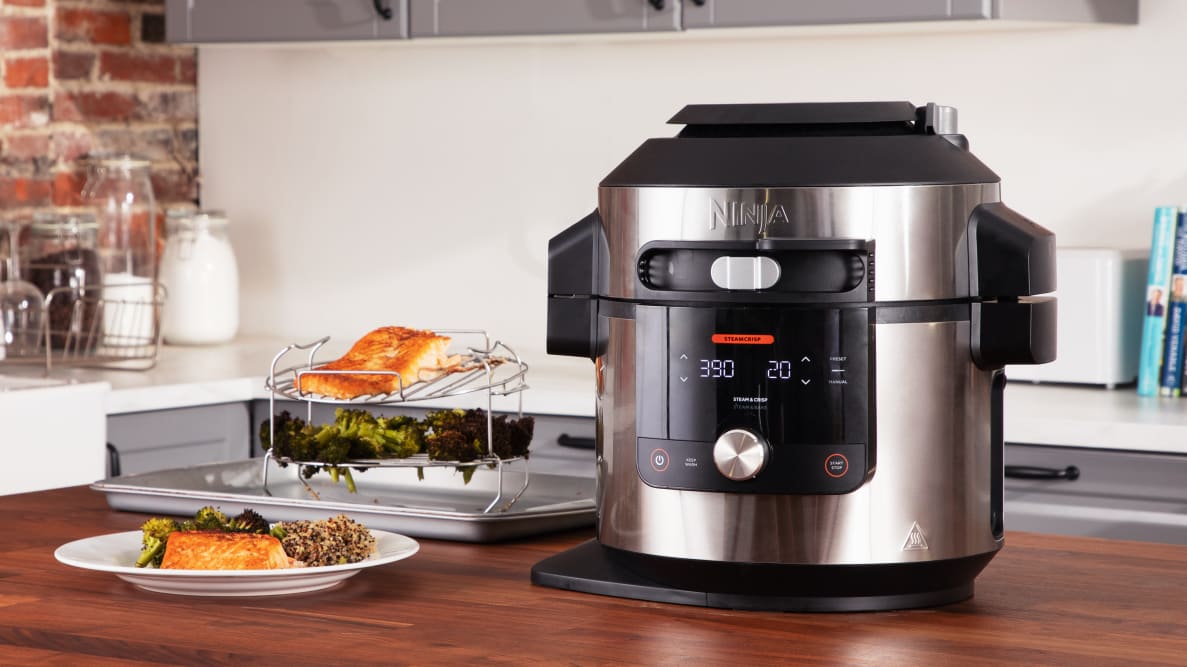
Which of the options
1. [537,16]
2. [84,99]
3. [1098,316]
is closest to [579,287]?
[1098,316]

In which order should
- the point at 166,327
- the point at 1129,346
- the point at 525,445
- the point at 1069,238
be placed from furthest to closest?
the point at 166,327, the point at 1069,238, the point at 1129,346, the point at 525,445

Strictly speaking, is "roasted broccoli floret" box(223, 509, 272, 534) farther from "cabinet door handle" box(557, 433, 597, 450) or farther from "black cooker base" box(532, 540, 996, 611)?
"cabinet door handle" box(557, 433, 597, 450)

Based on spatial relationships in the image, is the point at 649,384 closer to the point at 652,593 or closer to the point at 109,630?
the point at 652,593

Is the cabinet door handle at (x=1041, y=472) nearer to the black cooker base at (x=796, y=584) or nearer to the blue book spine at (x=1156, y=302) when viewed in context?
the blue book spine at (x=1156, y=302)

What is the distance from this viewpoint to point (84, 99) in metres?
3.45

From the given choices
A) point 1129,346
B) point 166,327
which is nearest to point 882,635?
point 1129,346

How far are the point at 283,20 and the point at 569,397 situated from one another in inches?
39.8

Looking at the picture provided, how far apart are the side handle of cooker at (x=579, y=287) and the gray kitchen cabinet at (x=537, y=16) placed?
167 centimetres

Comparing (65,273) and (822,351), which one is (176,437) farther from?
(822,351)

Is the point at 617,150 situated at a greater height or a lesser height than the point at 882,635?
greater

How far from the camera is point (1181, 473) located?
7.48ft

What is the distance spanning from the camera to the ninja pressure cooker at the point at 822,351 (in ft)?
3.42

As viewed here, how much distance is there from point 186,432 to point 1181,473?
1.69 metres

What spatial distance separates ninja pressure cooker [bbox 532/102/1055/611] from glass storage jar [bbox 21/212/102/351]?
7.43ft
